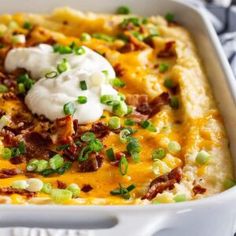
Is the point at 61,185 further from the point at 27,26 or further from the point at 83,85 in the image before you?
the point at 27,26

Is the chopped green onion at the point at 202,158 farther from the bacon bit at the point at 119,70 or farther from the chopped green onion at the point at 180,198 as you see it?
the bacon bit at the point at 119,70

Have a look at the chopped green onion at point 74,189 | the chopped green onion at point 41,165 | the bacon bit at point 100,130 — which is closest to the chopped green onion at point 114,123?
the bacon bit at point 100,130

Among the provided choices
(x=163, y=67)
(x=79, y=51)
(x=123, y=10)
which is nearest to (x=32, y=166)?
(x=79, y=51)

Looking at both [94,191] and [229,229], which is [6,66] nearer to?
[94,191]

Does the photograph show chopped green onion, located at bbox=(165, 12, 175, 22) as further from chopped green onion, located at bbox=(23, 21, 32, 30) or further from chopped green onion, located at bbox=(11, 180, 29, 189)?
chopped green onion, located at bbox=(11, 180, 29, 189)

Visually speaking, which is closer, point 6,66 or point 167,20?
point 6,66

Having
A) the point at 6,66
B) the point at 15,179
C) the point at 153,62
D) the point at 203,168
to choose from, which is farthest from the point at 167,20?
the point at 15,179
